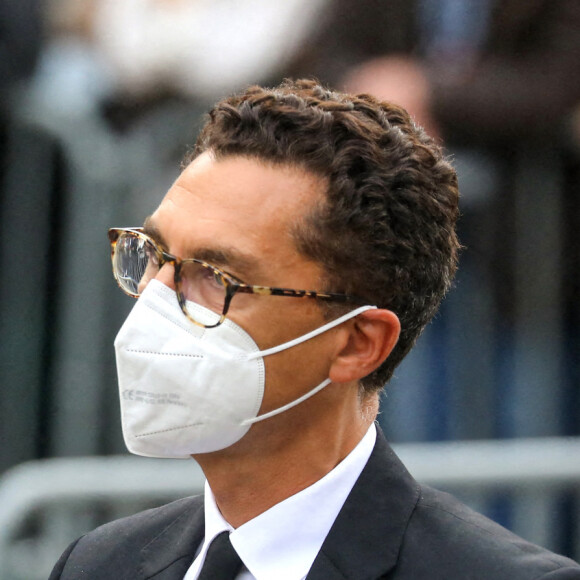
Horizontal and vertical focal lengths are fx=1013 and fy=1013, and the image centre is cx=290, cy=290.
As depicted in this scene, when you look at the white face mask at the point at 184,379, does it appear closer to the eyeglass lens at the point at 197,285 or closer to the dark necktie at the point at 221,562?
the eyeglass lens at the point at 197,285

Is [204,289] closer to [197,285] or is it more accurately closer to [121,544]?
[197,285]

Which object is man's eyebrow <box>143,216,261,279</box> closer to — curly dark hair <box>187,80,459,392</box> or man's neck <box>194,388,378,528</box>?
curly dark hair <box>187,80,459,392</box>

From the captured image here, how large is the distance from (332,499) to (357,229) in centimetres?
61

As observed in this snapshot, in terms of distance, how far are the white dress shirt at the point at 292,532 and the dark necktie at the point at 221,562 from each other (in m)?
0.01

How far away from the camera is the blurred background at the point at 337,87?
4.42 m

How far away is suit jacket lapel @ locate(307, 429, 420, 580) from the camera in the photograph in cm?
211

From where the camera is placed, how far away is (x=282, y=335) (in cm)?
228

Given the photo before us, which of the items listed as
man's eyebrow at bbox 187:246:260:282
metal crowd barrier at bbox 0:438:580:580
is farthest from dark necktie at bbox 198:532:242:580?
metal crowd barrier at bbox 0:438:580:580

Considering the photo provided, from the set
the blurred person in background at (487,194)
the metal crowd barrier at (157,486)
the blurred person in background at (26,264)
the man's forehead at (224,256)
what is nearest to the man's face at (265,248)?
the man's forehead at (224,256)

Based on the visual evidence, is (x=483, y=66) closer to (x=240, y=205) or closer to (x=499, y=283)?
(x=499, y=283)

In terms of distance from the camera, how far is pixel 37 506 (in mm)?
4180

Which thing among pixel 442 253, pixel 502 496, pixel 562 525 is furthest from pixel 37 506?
pixel 442 253

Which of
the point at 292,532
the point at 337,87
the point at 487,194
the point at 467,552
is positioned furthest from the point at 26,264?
the point at 467,552

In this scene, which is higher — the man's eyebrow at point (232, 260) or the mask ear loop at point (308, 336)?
the man's eyebrow at point (232, 260)
